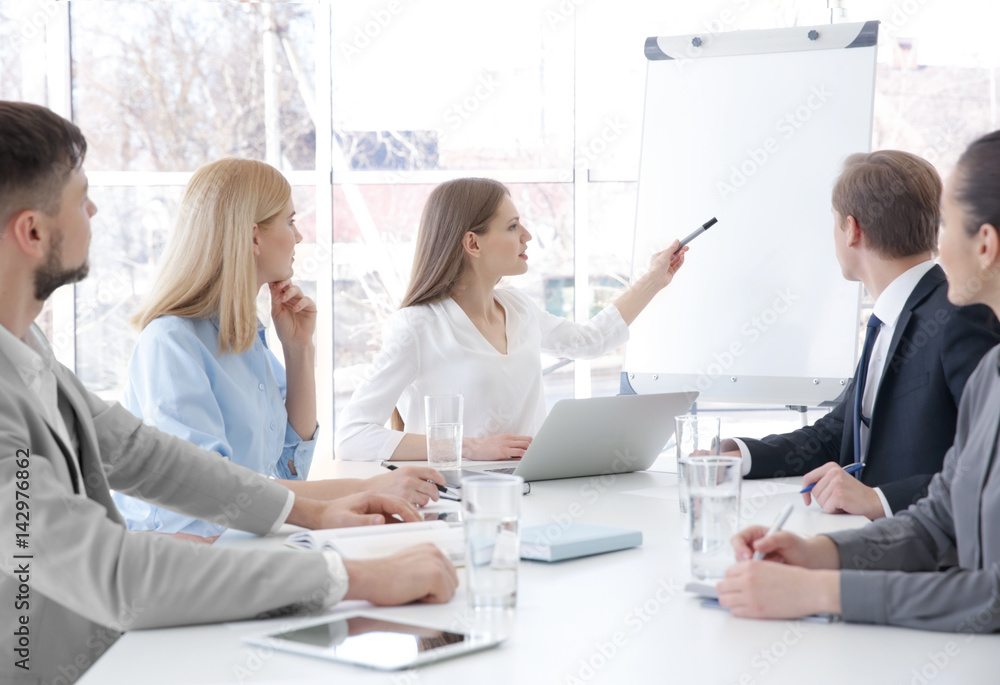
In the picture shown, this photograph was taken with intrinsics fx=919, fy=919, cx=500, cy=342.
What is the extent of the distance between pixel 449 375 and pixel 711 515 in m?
1.55

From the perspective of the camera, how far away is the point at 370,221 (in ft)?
15.5

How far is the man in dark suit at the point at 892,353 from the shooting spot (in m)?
1.81

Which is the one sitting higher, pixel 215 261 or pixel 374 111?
pixel 374 111

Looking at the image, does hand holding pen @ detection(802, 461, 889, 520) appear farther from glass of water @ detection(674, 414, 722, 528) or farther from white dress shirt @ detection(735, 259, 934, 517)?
white dress shirt @ detection(735, 259, 934, 517)

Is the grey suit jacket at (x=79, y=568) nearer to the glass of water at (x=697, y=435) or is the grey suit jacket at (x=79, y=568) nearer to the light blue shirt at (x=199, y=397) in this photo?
the light blue shirt at (x=199, y=397)

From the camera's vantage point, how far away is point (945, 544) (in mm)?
1265

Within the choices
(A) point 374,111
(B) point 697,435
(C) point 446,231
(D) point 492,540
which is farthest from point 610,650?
(A) point 374,111

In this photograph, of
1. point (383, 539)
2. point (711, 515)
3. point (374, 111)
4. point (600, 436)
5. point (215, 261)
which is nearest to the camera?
point (711, 515)

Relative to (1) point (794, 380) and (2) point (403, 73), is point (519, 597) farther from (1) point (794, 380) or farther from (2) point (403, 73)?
(2) point (403, 73)

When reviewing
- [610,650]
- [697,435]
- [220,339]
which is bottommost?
[610,650]

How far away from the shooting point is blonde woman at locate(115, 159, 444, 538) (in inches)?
74.4

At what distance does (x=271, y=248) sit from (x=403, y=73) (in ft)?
9.08

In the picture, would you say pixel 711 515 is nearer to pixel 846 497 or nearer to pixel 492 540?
pixel 492 540

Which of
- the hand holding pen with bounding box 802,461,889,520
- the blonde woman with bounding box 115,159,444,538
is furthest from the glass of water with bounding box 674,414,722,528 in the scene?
the blonde woman with bounding box 115,159,444,538
